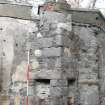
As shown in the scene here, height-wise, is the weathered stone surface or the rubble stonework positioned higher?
the weathered stone surface

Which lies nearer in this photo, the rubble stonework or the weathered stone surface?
the rubble stonework

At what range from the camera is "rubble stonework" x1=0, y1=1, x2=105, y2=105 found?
7.76 metres

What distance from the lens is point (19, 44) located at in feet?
26.5

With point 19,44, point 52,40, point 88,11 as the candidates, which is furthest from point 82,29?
point 19,44

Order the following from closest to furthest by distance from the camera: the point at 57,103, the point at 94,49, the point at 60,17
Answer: the point at 57,103 → the point at 60,17 → the point at 94,49

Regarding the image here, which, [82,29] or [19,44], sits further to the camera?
[82,29]

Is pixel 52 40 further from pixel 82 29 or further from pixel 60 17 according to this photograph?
pixel 82 29

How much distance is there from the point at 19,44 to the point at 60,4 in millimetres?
1508

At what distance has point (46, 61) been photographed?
7.88m

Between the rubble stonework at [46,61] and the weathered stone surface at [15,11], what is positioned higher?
the weathered stone surface at [15,11]

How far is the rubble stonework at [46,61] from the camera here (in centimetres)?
776

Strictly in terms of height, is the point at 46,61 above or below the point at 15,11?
below

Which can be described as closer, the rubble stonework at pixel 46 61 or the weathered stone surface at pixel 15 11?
the rubble stonework at pixel 46 61

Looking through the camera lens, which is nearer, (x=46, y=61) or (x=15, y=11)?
(x=46, y=61)
